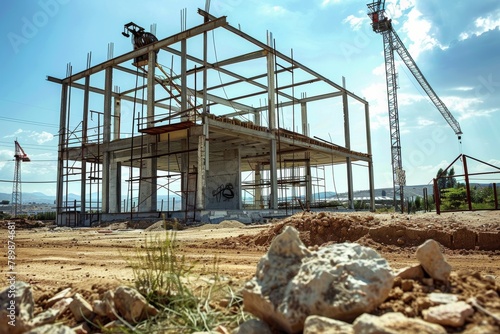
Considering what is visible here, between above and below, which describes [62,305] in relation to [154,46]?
below

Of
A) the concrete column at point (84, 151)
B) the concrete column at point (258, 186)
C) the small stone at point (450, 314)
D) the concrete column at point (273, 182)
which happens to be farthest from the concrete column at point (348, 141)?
the small stone at point (450, 314)

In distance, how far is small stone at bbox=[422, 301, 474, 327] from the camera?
2139 millimetres

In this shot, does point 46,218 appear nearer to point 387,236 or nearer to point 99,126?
point 99,126

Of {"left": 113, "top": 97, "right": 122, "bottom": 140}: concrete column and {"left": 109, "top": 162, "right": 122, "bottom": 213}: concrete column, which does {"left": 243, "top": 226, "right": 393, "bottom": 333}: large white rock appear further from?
{"left": 113, "top": 97, "right": 122, "bottom": 140}: concrete column

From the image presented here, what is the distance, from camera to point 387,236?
319 inches

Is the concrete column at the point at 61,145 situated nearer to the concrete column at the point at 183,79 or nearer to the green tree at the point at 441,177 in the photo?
the concrete column at the point at 183,79

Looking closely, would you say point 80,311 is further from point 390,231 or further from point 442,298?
point 390,231

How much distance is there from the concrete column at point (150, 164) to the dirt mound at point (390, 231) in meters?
12.6

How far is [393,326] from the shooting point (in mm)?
2098

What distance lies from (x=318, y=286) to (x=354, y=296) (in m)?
0.22

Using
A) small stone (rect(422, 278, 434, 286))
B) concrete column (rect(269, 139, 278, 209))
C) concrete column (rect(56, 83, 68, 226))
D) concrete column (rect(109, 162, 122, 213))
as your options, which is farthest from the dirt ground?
concrete column (rect(56, 83, 68, 226))

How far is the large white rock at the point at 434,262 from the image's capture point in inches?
107

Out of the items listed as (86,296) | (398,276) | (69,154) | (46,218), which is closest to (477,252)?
(398,276)

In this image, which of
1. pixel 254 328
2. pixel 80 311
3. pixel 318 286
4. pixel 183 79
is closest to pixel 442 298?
pixel 318 286
